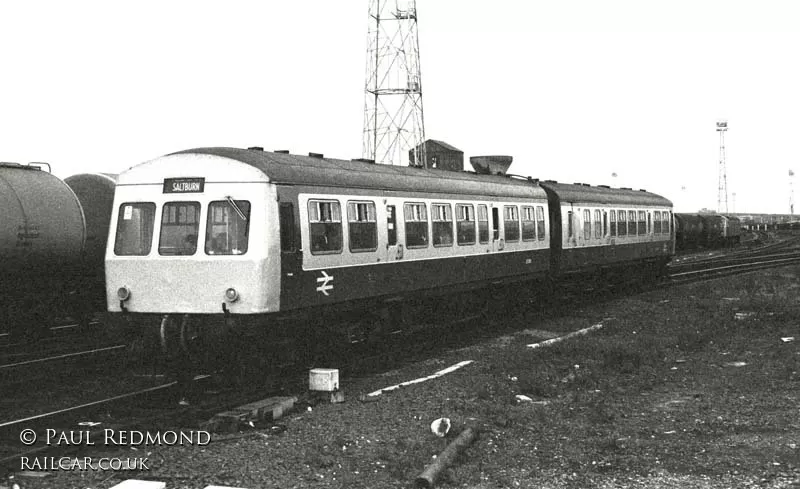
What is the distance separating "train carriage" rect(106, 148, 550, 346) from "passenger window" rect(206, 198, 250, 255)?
1 centimetres

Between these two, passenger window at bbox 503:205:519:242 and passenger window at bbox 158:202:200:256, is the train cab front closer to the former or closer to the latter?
passenger window at bbox 158:202:200:256

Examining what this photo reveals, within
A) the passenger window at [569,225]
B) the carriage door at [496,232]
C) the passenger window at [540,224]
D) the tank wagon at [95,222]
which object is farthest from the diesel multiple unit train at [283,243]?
the tank wagon at [95,222]

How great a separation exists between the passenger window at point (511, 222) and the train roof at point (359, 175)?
0.31m

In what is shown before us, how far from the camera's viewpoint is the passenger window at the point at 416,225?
14.5 meters

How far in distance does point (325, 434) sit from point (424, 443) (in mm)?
1157

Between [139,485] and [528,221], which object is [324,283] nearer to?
[139,485]

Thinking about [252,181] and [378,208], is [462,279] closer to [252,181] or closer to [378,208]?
[378,208]

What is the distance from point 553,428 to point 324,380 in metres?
3.36

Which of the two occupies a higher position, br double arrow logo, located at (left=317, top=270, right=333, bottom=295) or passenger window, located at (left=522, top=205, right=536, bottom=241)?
passenger window, located at (left=522, top=205, right=536, bottom=241)

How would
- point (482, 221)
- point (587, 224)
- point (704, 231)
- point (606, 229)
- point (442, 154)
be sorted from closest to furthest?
point (482, 221) → point (587, 224) → point (606, 229) → point (704, 231) → point (442, 154)

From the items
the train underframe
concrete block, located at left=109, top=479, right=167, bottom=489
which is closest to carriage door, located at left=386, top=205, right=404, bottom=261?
the train underframe

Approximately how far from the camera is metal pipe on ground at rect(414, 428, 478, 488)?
7.07 metres

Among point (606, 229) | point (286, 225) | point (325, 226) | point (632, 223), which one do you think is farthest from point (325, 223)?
point (632, 223)

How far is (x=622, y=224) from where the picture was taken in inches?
1008
